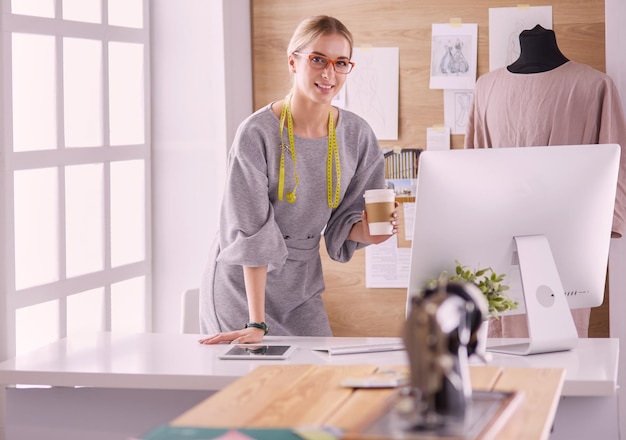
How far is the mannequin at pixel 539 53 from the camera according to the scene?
3.67m

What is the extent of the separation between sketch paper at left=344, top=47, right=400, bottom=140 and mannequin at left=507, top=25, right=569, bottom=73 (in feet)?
2.07

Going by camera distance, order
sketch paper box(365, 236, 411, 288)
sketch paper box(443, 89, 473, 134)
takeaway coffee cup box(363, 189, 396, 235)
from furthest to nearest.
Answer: sketch paper box(365, 236, 411, 288) < sketch paper box(443, 89, 473, 134) < takeaway coffee cup box(363, 189, 396, 235)

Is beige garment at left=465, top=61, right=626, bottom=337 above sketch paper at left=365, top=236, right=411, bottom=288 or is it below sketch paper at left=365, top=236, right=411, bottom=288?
above

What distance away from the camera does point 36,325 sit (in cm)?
328

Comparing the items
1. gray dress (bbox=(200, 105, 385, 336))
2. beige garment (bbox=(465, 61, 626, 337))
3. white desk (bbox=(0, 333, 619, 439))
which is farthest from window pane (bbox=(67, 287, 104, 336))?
beige garment (bbox=(465, 61, 626, 337))

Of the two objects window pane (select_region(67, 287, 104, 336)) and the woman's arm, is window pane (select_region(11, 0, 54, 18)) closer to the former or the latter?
window pane (select_region(67, 287, 104, 336))

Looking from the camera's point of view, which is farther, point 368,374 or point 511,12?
point 511,12

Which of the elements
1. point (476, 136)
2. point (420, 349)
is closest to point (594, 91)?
point (476, 136)

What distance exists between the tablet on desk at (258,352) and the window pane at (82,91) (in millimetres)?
1350

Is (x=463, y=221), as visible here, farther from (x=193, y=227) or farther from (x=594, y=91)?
(x=193, y=227)

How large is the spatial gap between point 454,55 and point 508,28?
244 millimetres

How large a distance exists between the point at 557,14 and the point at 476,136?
2.25 feet

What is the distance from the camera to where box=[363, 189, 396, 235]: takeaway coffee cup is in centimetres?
258

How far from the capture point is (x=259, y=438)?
1.44 metres
